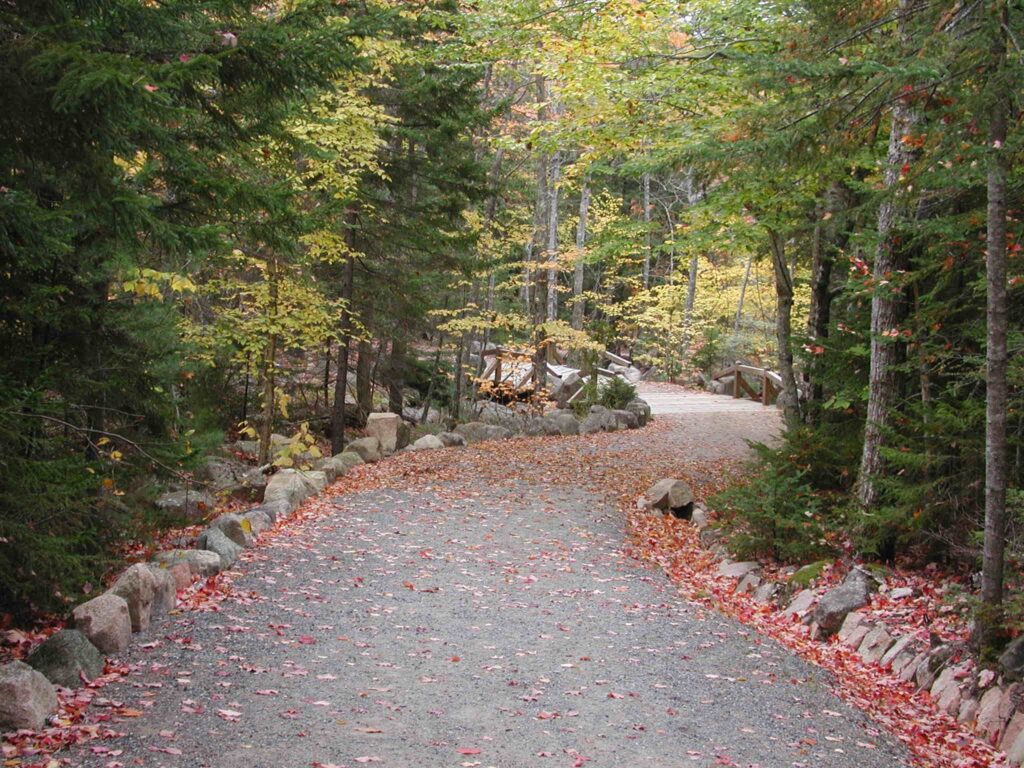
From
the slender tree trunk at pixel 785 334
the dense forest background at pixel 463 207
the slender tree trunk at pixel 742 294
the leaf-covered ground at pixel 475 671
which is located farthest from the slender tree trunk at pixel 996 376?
the slender tree trunk at pixel 742 294

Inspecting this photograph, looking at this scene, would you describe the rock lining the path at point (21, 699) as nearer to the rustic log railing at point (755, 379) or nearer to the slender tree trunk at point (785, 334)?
the slender tree trunk at point (785, 334)

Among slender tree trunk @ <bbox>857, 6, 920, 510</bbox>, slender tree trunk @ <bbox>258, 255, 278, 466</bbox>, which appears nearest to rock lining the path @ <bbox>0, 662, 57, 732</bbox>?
slender tree trunk @ <bbox>857, 6, 920, 510</bbox>

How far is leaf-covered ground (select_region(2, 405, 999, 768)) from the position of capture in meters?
4.42

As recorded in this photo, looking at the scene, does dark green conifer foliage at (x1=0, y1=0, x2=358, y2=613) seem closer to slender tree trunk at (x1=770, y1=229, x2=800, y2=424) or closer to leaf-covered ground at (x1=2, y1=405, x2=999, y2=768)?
leaf-covered ground at (x1=2, y1=405, x2=999, y2=768)

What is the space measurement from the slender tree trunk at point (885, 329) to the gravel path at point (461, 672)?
2.28 m

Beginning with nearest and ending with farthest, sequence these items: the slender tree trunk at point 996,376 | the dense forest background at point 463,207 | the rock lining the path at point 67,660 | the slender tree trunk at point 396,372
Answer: the rock lining the path at point 67,660, the dense forest background at point 463,207, the slender tree trunk at point 996,376, the slender tree trunk at point 396,372

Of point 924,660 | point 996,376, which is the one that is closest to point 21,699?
point 924,660

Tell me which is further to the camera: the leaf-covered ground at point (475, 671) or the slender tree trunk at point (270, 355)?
the slender tree trunk at point (270, 355)

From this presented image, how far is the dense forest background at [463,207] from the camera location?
189 inches

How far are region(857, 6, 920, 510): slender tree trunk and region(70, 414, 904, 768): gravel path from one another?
89.8 inches

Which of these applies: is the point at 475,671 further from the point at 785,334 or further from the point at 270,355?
the point at 785,334

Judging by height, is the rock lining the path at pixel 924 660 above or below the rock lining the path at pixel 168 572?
below

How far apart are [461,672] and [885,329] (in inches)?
200

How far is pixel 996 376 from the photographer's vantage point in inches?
214
